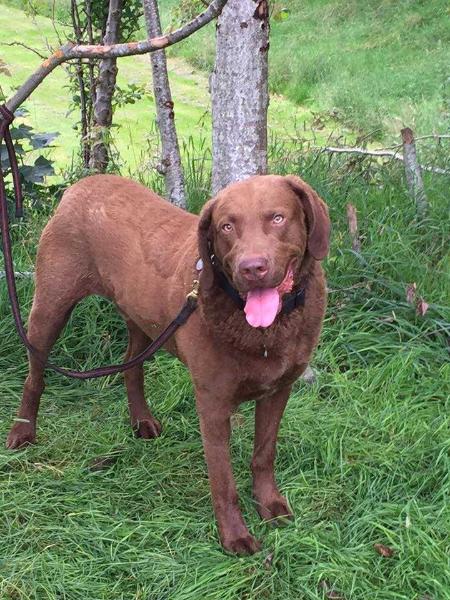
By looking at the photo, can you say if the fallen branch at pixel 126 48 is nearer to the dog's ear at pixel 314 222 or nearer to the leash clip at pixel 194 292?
the dog's ear at pixel 314 222

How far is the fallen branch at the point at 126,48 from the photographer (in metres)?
2.44

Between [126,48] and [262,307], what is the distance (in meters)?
0.93

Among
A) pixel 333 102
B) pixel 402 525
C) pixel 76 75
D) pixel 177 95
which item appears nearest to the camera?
pixel 402 525

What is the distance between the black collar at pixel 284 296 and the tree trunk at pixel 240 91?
4.76ft

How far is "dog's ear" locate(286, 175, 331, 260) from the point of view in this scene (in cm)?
259

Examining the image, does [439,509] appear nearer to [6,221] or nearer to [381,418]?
[381,418]

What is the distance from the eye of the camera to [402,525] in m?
2.94

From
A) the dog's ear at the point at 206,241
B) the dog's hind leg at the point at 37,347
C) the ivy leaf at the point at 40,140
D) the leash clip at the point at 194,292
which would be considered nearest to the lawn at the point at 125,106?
the ivy leaf at the point at 40,140

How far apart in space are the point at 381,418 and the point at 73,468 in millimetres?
1397

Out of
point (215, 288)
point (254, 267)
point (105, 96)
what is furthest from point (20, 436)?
point (105, 96)

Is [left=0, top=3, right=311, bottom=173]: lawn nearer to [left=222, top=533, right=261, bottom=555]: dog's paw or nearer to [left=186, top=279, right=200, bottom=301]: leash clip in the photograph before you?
[left=186, top=279, right=200, bottom=301]: leash clip

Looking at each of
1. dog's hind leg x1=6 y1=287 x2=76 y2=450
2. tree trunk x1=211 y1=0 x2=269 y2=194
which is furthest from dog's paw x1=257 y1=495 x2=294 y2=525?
tree trunk x1=211 y1=0 x2=269 y2=194

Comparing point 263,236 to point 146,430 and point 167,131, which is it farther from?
point 167,131

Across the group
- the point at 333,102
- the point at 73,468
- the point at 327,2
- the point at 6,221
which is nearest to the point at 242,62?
the point at 6,221
